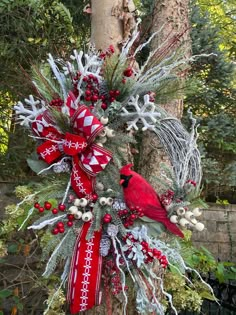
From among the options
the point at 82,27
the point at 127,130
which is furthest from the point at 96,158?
the point at 82,27

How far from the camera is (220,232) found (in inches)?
140

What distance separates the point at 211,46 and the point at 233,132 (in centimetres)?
60

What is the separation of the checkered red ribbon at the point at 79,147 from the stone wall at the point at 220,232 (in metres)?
2.52

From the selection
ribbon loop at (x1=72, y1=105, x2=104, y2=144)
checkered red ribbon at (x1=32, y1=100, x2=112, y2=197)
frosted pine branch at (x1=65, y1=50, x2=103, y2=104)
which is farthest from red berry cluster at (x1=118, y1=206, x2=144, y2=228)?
frosted pine branch at (x1=65, y1=50, x2=103, y2=104)

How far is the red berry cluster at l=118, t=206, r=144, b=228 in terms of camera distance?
1052mm

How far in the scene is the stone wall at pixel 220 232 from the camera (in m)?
3.49

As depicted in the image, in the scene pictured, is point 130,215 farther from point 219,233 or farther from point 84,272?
point 219,233

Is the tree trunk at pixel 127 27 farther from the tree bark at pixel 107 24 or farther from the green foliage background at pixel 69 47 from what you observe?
the green foliage background at pixel 69 47

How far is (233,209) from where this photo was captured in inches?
143

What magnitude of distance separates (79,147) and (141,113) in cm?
19

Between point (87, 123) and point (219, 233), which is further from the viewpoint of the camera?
point (219, 233)

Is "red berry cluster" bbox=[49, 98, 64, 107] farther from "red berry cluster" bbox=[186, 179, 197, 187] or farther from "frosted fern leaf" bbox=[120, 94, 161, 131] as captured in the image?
"red berry cluster" bbox=[186, 179, 197, 187]

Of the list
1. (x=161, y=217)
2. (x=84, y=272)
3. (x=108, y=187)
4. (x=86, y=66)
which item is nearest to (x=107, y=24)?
(x=86, y=66)

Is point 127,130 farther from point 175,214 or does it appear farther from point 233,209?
point 233,209
